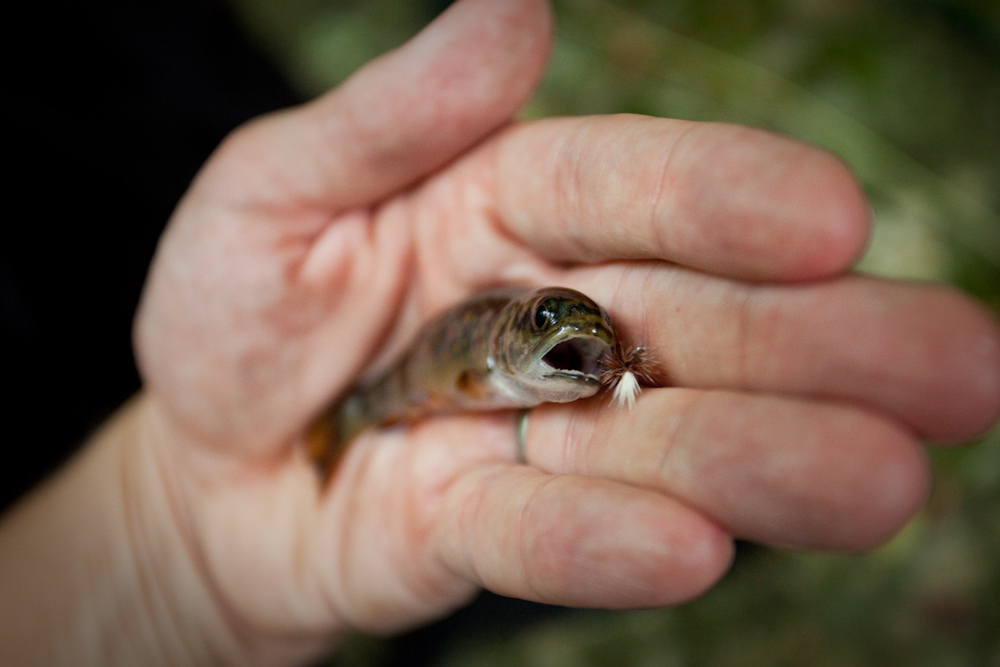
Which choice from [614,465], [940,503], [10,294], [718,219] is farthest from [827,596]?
[10,294]

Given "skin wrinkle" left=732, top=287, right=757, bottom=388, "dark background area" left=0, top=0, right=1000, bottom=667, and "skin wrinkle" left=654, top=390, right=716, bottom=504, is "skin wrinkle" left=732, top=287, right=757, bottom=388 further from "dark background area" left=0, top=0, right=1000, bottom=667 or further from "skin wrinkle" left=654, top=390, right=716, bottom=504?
"dark background area" left=0, top=0, right=1000, bottom=667

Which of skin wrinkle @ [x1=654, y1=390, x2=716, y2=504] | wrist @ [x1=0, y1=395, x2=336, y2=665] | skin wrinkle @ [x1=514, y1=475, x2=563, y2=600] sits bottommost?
wrist @ [x1=0, y1=395, x2=336, y2=665]

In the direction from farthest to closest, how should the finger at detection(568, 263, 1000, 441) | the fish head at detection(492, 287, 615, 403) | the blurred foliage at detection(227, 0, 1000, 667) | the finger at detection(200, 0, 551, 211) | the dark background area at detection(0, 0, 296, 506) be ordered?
the dark background area at detection(0, 0, 296, 506)
the finger at detection(200, 0, 551, 211)
the blurred foliage at detection(227, 0, 1000, 667)
the fish head at detection(492, 287, 615, 403)
the finger at detection(568, 263, 1000, 441)

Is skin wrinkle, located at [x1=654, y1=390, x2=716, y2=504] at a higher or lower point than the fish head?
lower

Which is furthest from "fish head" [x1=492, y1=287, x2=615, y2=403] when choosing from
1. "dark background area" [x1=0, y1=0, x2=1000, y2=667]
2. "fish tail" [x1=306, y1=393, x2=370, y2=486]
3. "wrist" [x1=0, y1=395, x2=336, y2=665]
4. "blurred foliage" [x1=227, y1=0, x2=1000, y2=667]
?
"wrist" [x1=0, y1=395, x2=336, y2=665]

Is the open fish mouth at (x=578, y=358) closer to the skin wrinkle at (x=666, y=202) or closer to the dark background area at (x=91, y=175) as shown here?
the skin wrinkle at (x=666, y=202)

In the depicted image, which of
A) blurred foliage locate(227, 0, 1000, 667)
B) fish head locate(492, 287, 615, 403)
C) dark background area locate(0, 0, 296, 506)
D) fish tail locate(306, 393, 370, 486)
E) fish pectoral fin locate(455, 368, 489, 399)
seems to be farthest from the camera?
dark background area locate(0, 0, 296, 506)

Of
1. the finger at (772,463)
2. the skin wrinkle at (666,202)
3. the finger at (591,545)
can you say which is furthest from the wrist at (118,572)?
the skin wrinkle at (666,202)

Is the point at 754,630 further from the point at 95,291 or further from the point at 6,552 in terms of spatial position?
the point at 95,291
